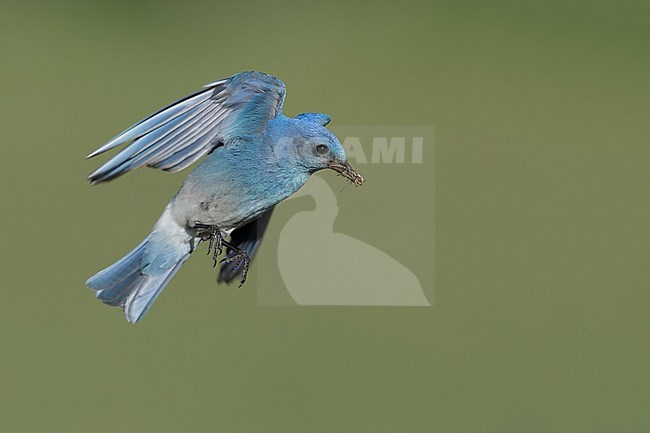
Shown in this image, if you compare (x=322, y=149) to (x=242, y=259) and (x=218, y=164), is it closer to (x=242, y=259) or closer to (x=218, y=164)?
(x=218, y=164)

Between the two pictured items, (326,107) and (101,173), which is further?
(326,107)

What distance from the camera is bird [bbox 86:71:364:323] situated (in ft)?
7.06

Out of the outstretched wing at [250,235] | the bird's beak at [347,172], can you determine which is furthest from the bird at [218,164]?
the outstretched wing at [250,235]

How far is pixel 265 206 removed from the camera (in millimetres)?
2211

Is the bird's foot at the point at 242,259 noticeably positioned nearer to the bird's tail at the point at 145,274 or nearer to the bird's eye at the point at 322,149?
the bird's tail at the point at 145,274

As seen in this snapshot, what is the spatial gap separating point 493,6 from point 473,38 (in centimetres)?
39

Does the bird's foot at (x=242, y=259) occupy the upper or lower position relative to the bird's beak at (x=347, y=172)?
lower

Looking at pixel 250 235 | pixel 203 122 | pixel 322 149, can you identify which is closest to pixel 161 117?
pixel 203 122

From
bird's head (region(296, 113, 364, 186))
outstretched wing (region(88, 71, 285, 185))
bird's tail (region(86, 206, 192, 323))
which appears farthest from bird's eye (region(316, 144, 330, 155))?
bird's tail (region(86, 206, 192, 323))

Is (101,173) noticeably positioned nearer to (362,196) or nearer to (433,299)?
(362,196)

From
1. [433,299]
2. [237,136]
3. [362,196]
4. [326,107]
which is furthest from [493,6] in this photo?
[237,136]

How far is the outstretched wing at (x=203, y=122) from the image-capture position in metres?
2.12

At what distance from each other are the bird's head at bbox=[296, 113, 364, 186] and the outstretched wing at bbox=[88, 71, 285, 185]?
18 cm

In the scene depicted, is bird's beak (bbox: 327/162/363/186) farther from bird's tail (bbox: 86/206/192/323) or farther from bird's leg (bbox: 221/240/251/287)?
bird's tail (bbox: 86/206/192/323)
